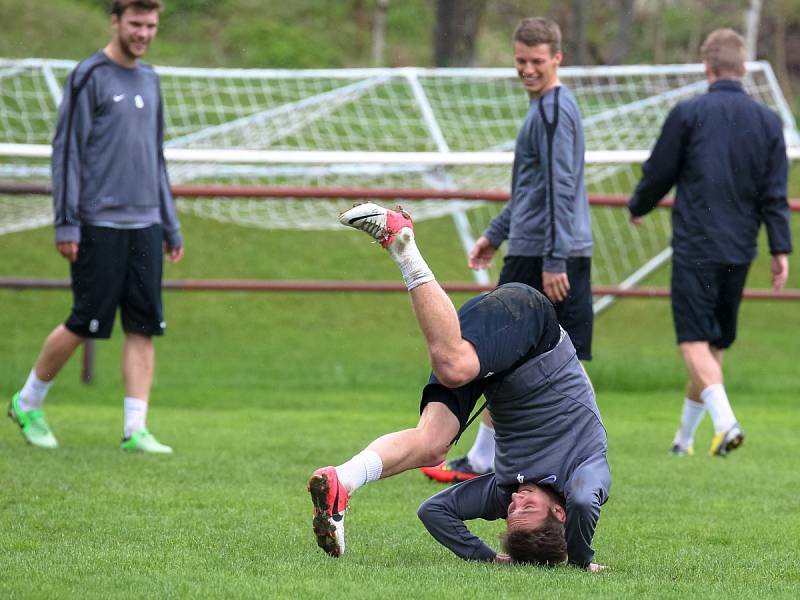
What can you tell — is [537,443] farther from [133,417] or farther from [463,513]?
[133,417]

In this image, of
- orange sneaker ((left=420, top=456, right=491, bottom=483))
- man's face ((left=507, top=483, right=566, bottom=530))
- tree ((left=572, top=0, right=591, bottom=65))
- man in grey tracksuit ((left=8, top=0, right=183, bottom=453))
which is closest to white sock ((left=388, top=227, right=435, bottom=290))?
man's face ((left=507, top=483, right=566, bottom=530))

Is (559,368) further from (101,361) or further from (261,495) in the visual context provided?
(101,361)

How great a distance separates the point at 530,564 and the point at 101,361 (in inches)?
326

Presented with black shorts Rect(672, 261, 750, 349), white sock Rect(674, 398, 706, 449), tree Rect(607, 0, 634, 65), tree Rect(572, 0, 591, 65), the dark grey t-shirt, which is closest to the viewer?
the dark grey t-shirt

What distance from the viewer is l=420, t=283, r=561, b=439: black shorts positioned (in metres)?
4.31

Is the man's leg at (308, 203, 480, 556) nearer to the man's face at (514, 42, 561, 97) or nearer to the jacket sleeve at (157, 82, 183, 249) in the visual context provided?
the man's face at (514, 42, 561, 97)

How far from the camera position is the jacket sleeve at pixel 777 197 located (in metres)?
7.33

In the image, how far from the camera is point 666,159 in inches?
288

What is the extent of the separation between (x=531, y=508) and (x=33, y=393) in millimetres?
3440

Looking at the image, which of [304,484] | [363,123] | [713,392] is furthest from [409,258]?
[363,123]

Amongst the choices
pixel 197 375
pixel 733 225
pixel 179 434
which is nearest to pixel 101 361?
pixel 197 375

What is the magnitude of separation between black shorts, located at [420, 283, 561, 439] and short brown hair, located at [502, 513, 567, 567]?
0.41 meters

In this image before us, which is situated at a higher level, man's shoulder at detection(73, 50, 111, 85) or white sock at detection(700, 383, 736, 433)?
man's shoulder at detection(73, 50, 111, 85)

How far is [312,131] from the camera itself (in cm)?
1593
